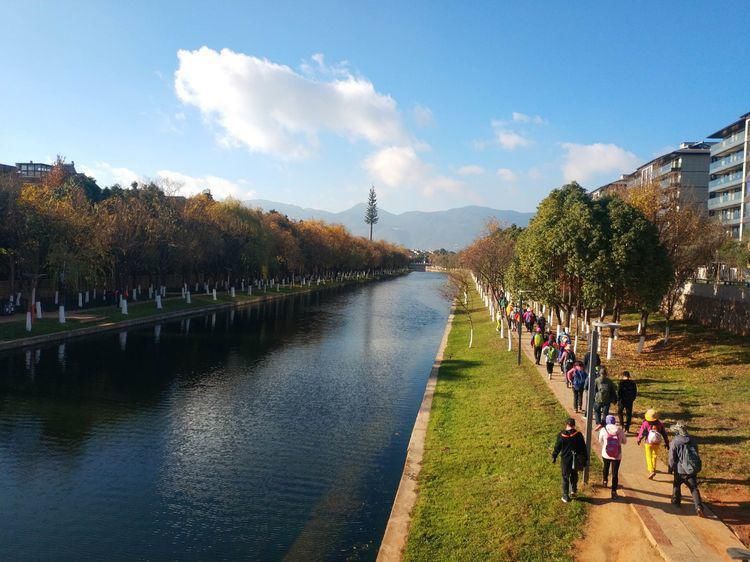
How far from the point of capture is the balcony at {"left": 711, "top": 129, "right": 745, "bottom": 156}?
70.8m

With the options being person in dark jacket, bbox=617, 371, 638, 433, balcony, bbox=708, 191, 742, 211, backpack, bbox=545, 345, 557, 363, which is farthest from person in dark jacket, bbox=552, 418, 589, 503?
balcony, bbox=708, 191, 742, 211

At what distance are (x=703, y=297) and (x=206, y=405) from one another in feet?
92.1

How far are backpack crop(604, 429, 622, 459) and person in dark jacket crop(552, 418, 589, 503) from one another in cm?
46

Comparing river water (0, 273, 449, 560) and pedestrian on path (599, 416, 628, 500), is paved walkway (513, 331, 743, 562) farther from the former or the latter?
river water (0, 273, 449, 560)

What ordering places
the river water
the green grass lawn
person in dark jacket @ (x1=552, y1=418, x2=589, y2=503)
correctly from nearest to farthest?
the green grass lawn
person in dark jacket @ (x1=552, y1=418, x2=589, y2=503)
the river water

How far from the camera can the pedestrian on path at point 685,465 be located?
1005 cm

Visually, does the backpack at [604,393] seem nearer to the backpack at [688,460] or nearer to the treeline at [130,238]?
the backpack at [688,460]

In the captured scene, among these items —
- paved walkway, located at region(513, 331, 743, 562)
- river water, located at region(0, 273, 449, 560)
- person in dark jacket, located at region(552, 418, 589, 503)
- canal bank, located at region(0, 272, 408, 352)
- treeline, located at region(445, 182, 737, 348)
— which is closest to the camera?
paved walkway, located at region(513, 331, 743, 562)

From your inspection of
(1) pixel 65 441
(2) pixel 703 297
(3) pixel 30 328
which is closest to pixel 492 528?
(1) pixel 65 441

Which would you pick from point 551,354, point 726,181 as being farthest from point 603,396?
point 726,181

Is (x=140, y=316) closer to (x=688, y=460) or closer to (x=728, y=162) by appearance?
(x=688, y=460)

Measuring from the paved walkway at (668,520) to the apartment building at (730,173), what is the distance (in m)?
66.7

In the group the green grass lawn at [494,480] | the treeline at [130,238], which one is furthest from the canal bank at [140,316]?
the green grass lawn at [494,480]

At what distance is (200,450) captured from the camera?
16250 mm
